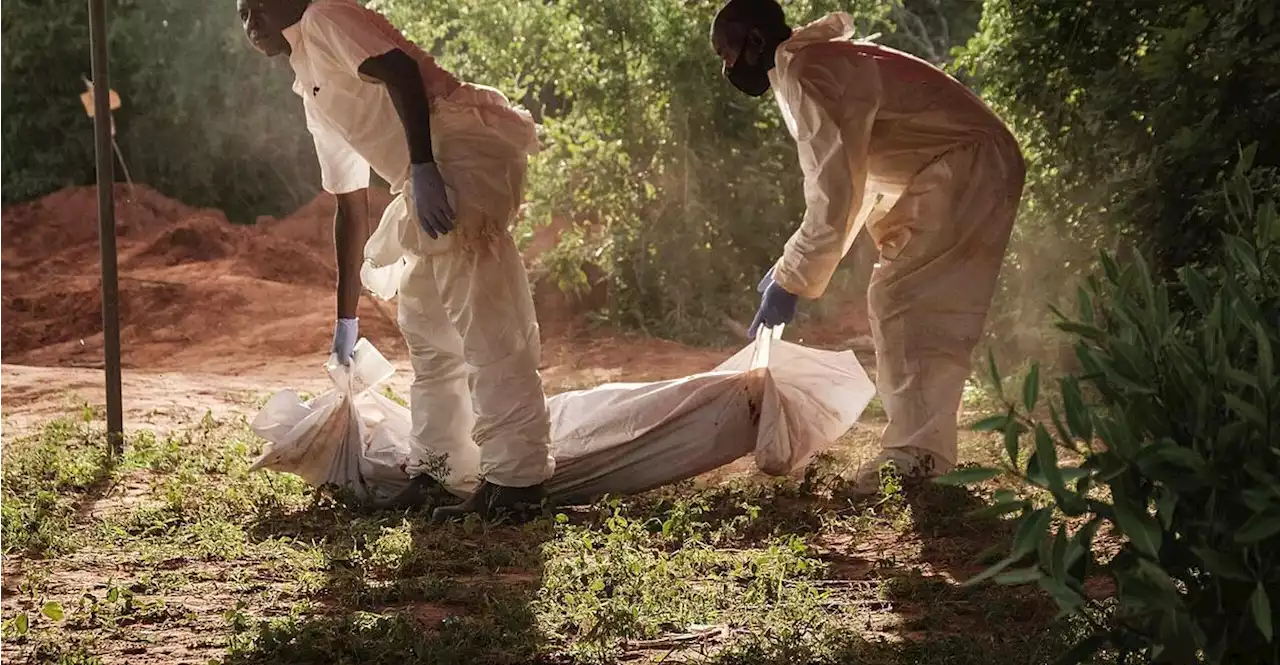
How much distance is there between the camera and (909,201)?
160 inches

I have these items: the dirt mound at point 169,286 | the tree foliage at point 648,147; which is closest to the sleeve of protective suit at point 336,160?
the tree foliage at point 648,147

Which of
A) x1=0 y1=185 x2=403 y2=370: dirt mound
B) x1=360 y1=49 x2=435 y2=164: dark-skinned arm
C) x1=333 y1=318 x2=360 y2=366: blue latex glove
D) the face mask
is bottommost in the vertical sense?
x1=0 y1=185 x2=403 y2=370: dirt mound

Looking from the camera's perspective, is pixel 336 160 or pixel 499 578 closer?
pixel 499 578

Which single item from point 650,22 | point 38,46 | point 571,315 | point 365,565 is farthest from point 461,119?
Answer: point 38,46

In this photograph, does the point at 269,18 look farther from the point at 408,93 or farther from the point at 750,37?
the point at 750,37

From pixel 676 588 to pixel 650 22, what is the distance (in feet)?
17.4

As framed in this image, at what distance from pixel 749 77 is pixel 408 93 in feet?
3.48

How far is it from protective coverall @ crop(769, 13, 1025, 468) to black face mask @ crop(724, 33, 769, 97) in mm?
51

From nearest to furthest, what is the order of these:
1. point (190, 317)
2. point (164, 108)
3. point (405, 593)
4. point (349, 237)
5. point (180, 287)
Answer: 1. point (405, 593)
2. point (349, 237)
3. point (190, 317)
4. point (180, 287)
5. point (164, 108)

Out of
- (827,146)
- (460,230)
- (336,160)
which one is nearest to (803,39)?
(827,146)

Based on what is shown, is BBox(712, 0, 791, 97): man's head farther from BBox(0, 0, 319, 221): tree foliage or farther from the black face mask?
BBox(0, 0, 319, 221): tree foliage

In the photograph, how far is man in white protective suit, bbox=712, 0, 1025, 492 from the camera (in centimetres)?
383

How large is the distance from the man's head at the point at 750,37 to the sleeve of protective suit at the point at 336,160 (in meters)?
1.21

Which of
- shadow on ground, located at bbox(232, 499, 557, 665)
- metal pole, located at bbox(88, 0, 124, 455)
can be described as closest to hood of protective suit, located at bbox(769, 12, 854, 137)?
shadow on ground, located at bbox(232, 499, 557, 665)
